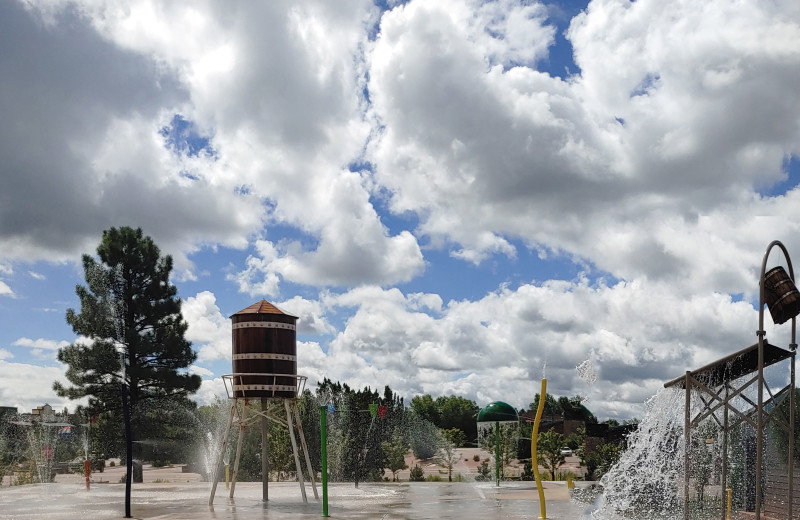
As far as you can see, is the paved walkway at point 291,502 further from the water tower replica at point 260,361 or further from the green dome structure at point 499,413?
the green dome structure at point 499,413

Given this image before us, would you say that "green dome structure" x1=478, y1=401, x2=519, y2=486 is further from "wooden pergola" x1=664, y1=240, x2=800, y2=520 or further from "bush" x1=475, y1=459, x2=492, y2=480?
"wooden pergola" x1=664, y1=240, x2=800, y2=520

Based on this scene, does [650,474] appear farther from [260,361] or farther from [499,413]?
[499,413]

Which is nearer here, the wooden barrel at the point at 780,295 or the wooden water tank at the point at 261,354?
the wooden barrel at the point at 780,295

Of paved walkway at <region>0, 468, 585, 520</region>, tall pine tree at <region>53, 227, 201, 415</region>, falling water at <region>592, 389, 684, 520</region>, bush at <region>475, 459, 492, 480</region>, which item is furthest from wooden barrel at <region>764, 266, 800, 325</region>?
tall pine tree at <region>53, 227, 201, 415</region>

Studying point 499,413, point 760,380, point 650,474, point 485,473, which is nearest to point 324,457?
point 650,474

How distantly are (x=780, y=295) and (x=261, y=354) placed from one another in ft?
54.0

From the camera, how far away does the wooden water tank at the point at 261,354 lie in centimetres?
2520

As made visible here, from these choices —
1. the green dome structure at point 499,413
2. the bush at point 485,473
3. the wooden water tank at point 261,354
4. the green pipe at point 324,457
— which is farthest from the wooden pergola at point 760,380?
the green dome structure at point 499,413

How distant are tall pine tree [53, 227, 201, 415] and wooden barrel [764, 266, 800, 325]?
3307cm

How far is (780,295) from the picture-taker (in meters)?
13.8

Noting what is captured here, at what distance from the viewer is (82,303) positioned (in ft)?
135

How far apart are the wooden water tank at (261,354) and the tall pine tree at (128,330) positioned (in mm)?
16867

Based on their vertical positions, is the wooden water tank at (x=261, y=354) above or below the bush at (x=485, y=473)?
above

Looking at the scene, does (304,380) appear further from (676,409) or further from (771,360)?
(771,360)
